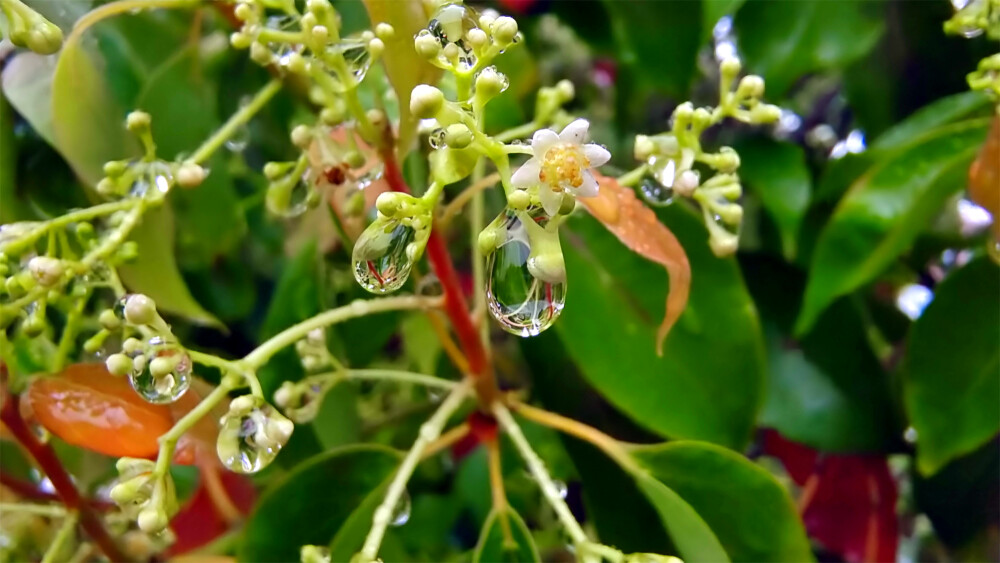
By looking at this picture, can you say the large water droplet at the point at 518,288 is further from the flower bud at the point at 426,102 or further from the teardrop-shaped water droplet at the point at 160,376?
the teardrop-shaped water droplet at the point at 160,376

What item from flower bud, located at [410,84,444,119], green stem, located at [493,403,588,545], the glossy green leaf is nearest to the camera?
flower bud, located at [410,84,444,119]

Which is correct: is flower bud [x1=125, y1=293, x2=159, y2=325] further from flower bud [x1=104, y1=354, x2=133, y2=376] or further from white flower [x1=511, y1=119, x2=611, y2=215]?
white flower [x1=511, y1=119, x2=611, y2=215]

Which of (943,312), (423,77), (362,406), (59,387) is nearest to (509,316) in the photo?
(423,77)

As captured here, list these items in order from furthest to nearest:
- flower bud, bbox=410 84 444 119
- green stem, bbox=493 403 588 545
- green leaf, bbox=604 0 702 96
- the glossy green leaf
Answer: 1. green leaf, bbox=604 0 702 96
2. the glossy green leaf
3. green stem, bbox=493 403 588 545
4. flower bud, bbox=410 84 444 119

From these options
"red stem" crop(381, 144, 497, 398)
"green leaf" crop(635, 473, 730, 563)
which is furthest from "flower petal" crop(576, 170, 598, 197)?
"green leaf" crop(635, 473, 730, 563)

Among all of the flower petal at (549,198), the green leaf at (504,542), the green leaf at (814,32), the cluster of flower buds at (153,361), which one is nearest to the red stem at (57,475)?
the cluster of flower buds at (153,361)

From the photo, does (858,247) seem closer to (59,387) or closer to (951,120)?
(951,120)

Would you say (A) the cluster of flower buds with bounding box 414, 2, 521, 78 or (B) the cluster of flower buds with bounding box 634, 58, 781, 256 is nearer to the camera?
(A) the cluster of flower buds with bounding box 414, 2, 521, 78
